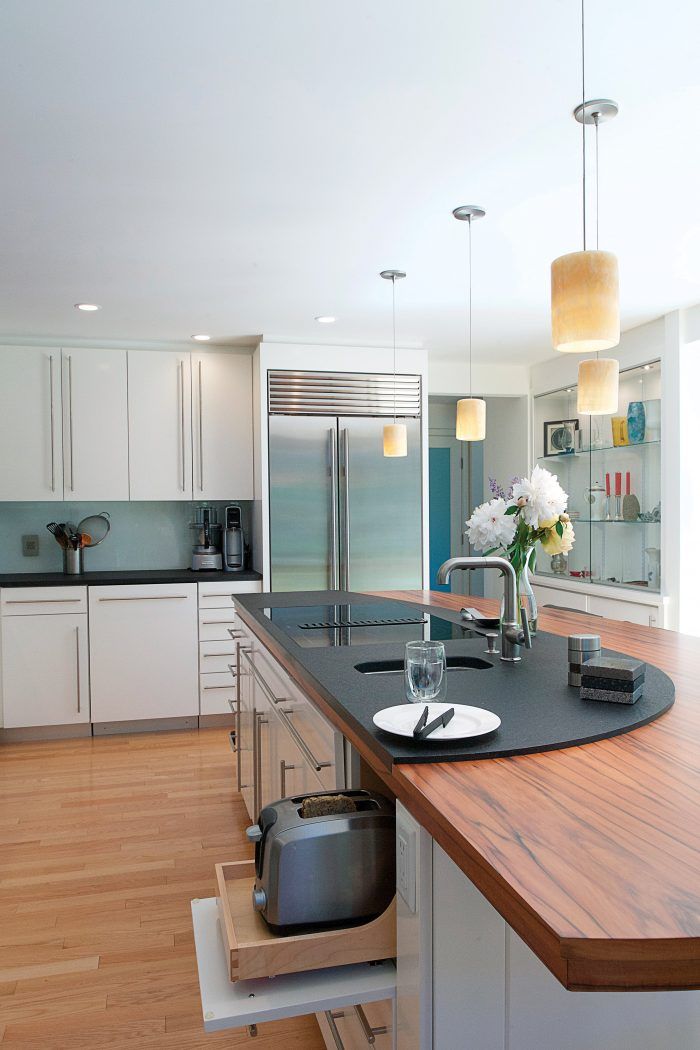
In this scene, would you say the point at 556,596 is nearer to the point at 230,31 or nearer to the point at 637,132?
the point at 637,132

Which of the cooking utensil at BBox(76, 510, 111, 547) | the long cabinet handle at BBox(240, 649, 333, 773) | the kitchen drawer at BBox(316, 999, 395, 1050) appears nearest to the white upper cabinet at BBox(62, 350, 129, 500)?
the cooking utensil at BBox(76, 510, 111, 547)

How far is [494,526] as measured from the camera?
219cm

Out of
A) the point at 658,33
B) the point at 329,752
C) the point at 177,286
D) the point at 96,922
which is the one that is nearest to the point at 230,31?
the point at 658,33

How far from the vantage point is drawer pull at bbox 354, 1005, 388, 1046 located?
1.38 m

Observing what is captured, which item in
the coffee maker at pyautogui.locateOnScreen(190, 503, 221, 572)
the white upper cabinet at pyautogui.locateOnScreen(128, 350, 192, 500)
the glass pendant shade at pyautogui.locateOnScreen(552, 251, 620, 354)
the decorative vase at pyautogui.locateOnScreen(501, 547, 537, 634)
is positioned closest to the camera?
the glass pendant shade at pyautogui.locateOnScreen(552, 251, 620, 354)

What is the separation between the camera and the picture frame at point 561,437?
18.5ft

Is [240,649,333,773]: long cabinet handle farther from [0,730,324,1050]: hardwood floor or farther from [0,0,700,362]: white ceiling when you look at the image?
[0,0,700,362]: white ceiling

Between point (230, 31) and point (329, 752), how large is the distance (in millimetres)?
1666

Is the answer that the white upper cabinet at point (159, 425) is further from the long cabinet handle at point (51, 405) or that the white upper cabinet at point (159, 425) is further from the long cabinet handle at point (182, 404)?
the long cabinet handle at point (51, 405)

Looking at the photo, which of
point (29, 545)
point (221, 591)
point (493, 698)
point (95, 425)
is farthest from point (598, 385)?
point (29, 545)

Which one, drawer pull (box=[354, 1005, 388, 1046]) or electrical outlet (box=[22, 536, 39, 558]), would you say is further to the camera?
electrical outlet (box=[22, 536, 39, 558])

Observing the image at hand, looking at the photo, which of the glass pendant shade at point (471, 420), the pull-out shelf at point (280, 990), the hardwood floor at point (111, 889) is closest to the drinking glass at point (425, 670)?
the pull-out shelf at point (280, 990)

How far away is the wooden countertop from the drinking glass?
19 centimetres

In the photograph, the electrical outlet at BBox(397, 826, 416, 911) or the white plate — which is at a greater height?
the white plate
